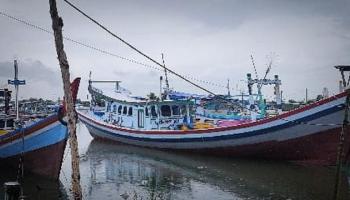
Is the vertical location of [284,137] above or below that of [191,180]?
above

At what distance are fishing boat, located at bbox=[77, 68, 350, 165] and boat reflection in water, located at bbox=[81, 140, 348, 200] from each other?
0.61 m

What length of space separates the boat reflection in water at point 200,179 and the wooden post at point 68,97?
343cm

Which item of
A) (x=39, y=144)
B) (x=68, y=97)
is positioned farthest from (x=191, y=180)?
(x=68, y=97)

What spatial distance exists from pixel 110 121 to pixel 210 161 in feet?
36.6

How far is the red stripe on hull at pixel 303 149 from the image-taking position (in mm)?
14641

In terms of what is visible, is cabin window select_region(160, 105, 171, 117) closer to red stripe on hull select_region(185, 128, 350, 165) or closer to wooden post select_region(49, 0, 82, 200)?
red stripe on hull select_region(185, 128, 350, 165)

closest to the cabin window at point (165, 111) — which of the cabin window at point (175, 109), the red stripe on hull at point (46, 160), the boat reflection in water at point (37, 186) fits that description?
the cabin window at point (175, 109)

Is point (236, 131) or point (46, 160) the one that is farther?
point (236, 131)

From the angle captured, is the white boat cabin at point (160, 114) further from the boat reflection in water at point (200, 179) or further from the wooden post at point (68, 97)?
the wooden post at point (68, 97)

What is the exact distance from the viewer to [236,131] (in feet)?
55.3

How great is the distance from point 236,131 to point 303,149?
320 cm

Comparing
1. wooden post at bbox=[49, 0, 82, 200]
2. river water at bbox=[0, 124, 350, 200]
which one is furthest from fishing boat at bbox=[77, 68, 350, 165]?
wooden post at bbox=[49, 0, 82, 200]

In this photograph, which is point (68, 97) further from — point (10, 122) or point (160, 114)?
point (160, 114)

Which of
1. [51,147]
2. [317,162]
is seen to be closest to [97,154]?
[51,147]
